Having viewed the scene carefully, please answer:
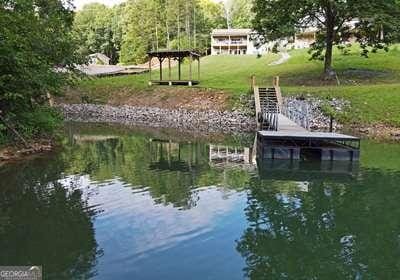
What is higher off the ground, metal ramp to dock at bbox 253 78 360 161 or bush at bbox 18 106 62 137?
bush at bbox 18 106 62 137

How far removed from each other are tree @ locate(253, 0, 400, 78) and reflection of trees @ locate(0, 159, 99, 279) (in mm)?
27542

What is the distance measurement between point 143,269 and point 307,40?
88919 millimetres

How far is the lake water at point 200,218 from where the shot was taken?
10.1 m

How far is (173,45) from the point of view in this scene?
8994 centimetres

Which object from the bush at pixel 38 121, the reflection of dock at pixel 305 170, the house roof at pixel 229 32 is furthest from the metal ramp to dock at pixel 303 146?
the house roof at pixel 229 32

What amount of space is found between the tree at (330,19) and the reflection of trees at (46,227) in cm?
2754

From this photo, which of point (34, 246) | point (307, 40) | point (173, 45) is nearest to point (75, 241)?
point (34, 246)

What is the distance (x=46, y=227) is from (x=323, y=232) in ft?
22.1

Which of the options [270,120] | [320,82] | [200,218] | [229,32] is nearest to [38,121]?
[270,120]

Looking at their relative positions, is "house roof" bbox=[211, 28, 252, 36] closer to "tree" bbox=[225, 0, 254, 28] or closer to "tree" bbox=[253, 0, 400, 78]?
"tree" bbox=[225, 0, 254, 28]

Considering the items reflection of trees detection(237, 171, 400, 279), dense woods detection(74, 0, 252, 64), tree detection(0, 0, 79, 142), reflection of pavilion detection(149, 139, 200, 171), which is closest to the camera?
reflection of trees detection(237, 171, 400, 279)

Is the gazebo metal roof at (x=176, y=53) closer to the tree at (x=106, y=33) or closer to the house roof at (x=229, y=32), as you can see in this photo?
the house roof at (x=229, y=32)

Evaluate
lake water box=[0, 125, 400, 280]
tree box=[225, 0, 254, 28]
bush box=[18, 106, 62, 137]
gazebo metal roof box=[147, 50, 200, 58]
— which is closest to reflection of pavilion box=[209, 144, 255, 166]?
lake water box=[0, 125, 400, 280]

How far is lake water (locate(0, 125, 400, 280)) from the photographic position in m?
10.1
